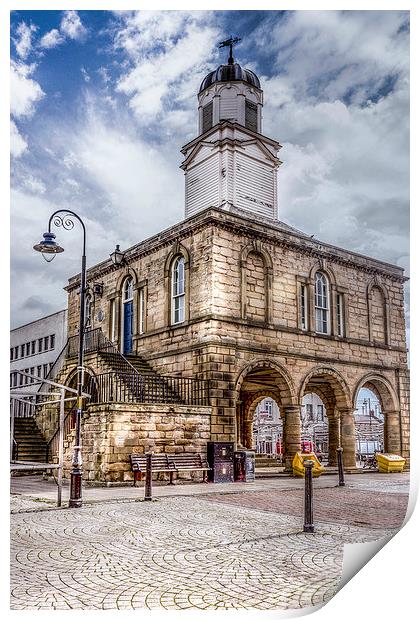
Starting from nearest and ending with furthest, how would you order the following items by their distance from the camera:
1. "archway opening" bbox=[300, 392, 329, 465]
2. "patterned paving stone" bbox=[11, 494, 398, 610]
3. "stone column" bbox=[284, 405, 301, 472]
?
"patterned paving stone" bbox=[11, 494, 398, 610] → "stone column" bbox=[284, 405, 301, 472] → "archway opening" bbox=[300, 392, 329, 465]

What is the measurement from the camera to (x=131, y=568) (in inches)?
211

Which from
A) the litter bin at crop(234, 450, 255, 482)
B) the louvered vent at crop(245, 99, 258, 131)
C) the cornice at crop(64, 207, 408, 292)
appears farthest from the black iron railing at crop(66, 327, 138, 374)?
the louvered vent at crop(245, 99, 258, 131)

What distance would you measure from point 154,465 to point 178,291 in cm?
554

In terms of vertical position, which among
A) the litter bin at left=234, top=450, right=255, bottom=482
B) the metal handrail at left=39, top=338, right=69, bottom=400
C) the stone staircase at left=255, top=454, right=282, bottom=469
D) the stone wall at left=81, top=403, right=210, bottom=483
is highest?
the metal handrail at left=39, top=338, right=69, bottom=400

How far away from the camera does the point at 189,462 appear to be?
13.7m

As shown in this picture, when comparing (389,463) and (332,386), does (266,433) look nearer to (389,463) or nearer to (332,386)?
(332,386)

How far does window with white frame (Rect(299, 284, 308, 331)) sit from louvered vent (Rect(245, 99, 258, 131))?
578 centimetres

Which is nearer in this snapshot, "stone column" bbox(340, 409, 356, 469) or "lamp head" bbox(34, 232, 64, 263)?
"lamp head" bbox(34, 232, 64, 263)

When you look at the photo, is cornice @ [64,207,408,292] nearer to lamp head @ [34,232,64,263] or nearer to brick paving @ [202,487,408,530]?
brick paving @ [202,487,408,530]

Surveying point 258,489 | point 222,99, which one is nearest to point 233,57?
point 258,489

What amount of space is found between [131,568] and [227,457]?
898cm

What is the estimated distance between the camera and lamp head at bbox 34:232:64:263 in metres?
5.91

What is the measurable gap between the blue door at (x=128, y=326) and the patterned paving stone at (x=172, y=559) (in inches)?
412

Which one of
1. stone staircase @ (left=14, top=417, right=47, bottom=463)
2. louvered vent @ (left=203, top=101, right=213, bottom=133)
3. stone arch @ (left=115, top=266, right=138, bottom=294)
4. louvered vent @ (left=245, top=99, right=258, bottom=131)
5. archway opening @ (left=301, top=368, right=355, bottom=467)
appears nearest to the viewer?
stone staircase @ (left=14, top=417, right=47, bottom=463)
